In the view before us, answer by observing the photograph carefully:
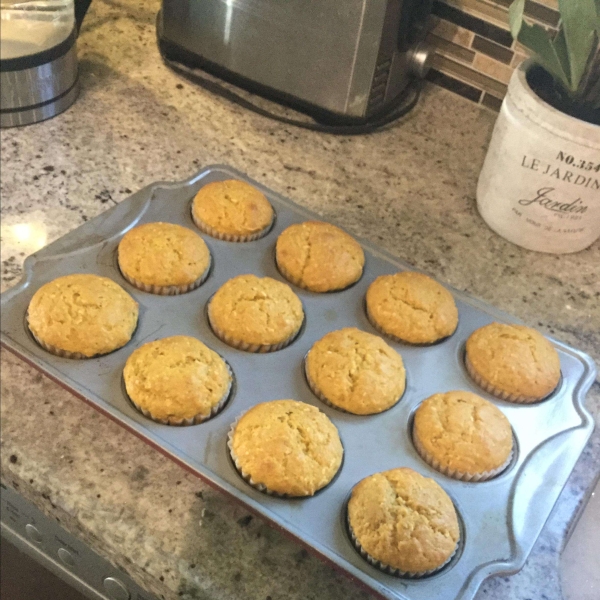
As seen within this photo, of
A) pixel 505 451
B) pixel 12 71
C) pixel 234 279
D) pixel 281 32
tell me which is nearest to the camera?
pixel 505 451

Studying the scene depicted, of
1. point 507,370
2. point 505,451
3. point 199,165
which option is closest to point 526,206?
point 507,370

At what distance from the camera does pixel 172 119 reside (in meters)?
1.14

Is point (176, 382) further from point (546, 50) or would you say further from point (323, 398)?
point (546, 50)

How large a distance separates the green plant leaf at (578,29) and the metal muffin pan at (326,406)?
34 cm

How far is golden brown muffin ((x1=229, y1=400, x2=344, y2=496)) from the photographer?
0.65m

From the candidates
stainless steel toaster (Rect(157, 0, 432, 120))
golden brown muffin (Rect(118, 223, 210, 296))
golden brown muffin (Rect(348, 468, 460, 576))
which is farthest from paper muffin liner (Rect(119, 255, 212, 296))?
stainless steel toaster (Rect(157, 0, 432, 120))

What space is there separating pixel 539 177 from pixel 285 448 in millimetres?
545

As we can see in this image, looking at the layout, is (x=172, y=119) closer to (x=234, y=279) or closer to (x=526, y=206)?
(x=234, y=279)

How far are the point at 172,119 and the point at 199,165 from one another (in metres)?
0.14

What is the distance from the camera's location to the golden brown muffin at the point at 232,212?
2.94 ft

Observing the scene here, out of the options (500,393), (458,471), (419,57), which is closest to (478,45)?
(419,57)

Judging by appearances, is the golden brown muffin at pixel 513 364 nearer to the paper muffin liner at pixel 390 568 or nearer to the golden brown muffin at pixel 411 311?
the golden brown muffin at pixel 411 311

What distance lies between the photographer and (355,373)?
75 centimetres

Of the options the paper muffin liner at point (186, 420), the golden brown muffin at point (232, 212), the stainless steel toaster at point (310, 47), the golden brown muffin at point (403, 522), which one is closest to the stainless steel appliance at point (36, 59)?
the stainless steel toaster at point (310, 47)
